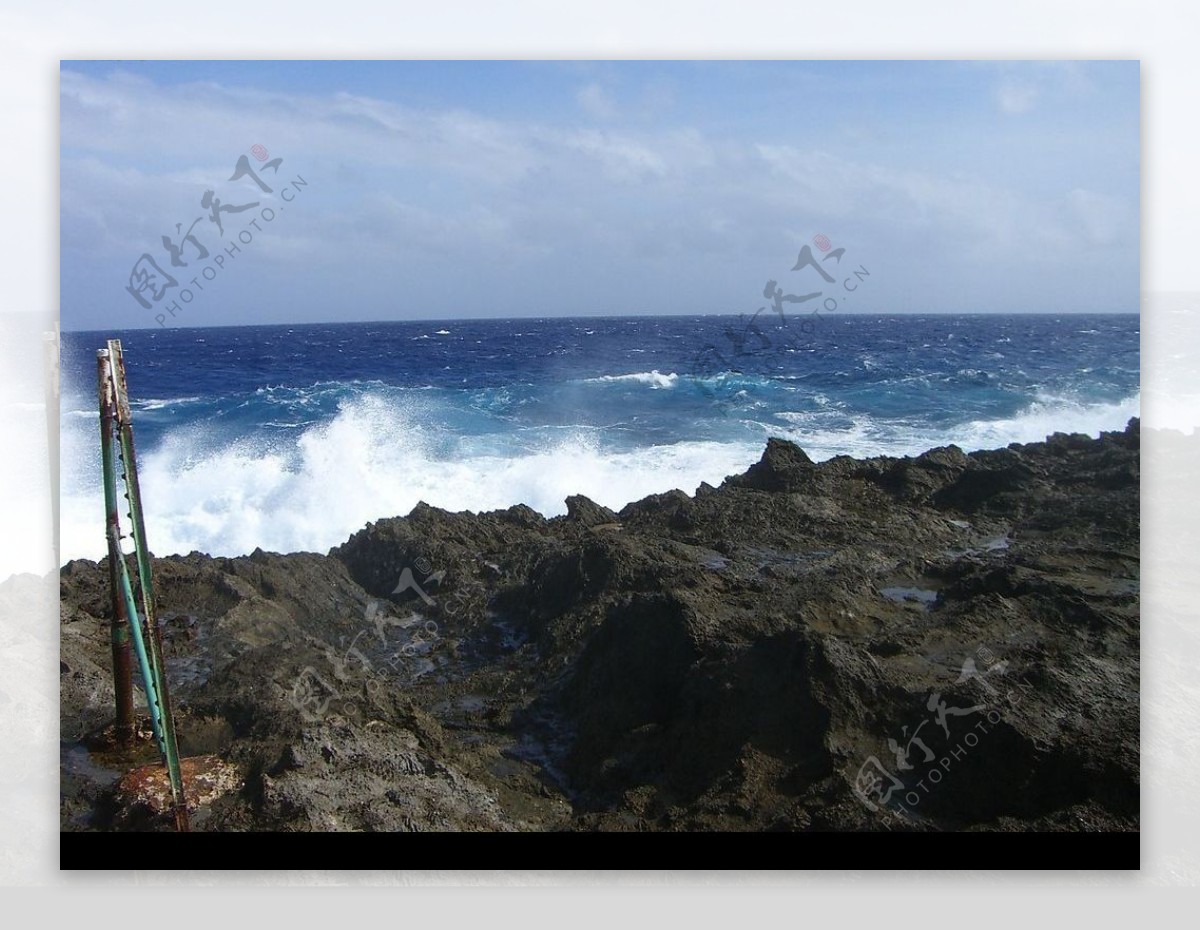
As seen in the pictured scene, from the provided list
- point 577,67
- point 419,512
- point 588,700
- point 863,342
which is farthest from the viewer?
point 863,342

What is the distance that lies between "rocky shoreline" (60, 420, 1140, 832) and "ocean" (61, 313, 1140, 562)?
664 millimetres

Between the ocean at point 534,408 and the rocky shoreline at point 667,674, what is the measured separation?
664mm

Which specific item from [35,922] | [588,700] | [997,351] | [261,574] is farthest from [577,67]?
[997,351]

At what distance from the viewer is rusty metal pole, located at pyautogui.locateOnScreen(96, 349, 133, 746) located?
342 centimetres

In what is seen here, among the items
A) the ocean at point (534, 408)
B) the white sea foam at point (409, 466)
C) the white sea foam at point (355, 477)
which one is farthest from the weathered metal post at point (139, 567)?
the white sea foam at point (355, 477)

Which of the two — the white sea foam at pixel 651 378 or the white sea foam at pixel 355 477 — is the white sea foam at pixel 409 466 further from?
the white sea foam at pixel 651 378

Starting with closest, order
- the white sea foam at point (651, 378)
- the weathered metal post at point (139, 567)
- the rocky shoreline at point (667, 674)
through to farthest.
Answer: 1. the weathered metal post at point (139, 567)
2. the rocky shoreline at point (667, 674)
3. the white sea foam at point (651, 378)

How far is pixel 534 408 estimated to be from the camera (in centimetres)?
861

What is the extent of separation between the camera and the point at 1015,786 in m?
3.96

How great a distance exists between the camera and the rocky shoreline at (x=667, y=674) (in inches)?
157

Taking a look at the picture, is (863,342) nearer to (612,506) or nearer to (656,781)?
(612,506)

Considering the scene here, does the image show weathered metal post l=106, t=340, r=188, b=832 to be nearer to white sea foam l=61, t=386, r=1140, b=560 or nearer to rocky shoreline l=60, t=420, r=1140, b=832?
rocky shoreline l=60, t=420, r=1140, b=832

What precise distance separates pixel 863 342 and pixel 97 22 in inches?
287

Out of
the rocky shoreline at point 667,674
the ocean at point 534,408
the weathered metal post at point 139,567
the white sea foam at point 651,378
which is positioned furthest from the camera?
the white sea foam at point 651,378
